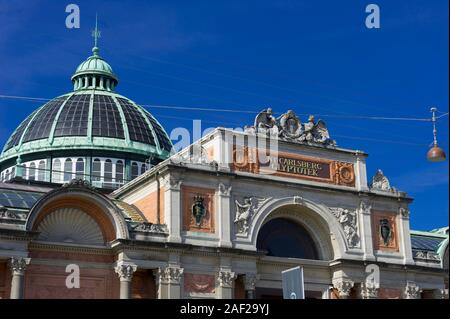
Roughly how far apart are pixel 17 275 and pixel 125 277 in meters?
5.85

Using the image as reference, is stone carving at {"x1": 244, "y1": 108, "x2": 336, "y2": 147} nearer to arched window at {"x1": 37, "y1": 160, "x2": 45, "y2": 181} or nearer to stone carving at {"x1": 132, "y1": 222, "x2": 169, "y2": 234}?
stone carving at {"x1": 132, "y1": 222, "x2": 169, "y2": 234}

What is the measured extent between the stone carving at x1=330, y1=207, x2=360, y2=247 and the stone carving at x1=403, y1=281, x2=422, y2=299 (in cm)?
481

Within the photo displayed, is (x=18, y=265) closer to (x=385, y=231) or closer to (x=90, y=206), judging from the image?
(x=90, y=206)

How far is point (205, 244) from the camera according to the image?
155ft

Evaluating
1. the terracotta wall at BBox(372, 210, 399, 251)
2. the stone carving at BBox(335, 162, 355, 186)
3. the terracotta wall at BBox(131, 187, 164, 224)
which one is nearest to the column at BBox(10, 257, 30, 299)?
the terracotta wall at BBox(131, 187, 164, 224)

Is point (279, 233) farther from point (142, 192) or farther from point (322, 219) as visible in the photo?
point (142, 192)

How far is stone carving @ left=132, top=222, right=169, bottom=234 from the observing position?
4591 cm

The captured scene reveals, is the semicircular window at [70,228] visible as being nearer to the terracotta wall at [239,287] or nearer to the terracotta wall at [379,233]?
the terracotta wall at [239,287]

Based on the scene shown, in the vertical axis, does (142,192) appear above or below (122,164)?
below

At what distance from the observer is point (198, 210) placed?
47.8 metres

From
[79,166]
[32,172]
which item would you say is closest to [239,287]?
[79,166]
